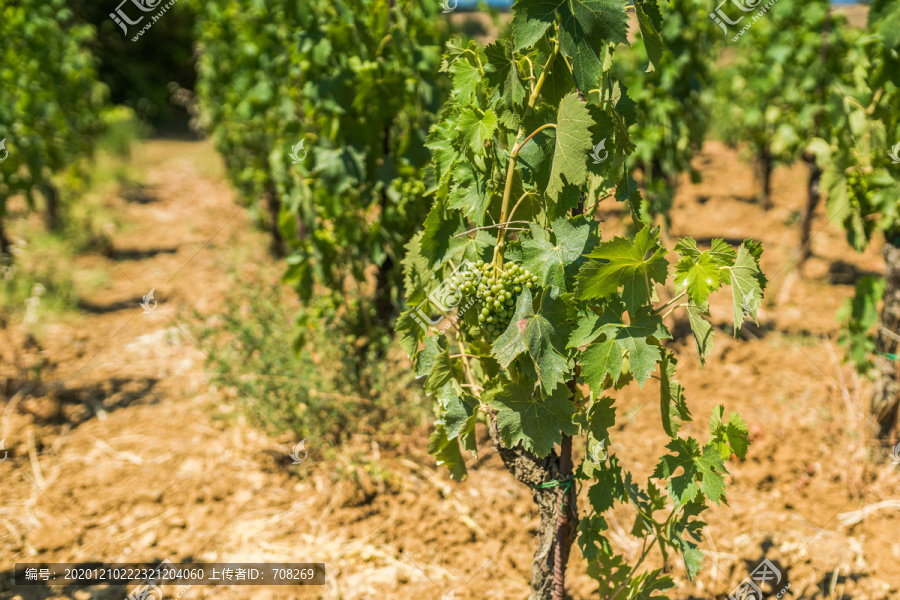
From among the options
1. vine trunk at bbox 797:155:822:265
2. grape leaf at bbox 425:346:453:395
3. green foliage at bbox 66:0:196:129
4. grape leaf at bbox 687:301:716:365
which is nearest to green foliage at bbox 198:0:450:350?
grape leaf at bbox 425:346:453:395

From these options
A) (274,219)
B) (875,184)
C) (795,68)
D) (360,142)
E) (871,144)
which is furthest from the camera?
(274,219)

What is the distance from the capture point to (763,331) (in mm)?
4336

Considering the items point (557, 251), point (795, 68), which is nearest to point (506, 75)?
point (557, 251)

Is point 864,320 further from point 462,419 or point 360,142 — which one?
point 360,142

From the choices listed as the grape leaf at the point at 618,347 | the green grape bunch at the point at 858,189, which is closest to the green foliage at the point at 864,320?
the green grape bunch at the point at 858,189

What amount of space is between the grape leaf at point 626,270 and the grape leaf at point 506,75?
0.45 meters

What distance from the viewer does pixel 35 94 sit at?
4.83 m

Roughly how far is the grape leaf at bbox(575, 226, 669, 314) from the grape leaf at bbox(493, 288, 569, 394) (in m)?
0.11

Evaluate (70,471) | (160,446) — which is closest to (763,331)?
(160,446)

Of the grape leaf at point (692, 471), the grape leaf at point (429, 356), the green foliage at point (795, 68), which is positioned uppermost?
the green foliage at point (795, 68)

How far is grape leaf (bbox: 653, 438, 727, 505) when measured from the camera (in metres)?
1.49

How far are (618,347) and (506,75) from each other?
740 mm

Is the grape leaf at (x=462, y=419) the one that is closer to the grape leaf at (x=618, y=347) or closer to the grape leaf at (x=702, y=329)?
the grape leaf at (x=618, y=347)

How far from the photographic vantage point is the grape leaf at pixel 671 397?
1.50 meters
